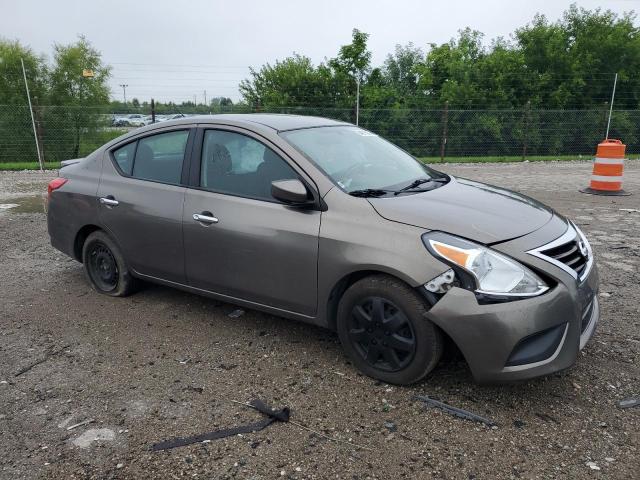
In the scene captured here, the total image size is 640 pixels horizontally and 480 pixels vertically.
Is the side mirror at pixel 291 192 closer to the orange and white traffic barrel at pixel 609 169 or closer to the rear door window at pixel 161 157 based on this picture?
the rear door window at pixel 161 157

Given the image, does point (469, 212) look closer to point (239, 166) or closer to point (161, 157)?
point (239, 166)

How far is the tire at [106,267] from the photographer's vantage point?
4645mm

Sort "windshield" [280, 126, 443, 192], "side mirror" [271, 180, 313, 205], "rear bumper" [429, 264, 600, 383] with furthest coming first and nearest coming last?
"windshield" [280, 126, 443, 192]
"side mirror" [271, 180, 313, 205]
"rear bumper" [429, 264, 600, 383]

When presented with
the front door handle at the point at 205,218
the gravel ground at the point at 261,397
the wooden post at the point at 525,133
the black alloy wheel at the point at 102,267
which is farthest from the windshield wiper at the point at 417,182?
the wooden post at the point at 525,133

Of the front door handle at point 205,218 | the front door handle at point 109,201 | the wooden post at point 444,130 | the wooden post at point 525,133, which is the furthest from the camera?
the wooden post at point 525,133

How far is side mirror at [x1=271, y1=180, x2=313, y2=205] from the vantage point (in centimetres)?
336

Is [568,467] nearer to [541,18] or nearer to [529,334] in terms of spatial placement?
[529,334]

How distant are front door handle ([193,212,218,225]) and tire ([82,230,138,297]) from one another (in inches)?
43.0

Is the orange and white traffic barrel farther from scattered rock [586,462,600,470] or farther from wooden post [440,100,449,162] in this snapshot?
scattered rock [586,462,600,470]

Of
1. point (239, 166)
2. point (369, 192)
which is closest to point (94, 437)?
point (239, 166)

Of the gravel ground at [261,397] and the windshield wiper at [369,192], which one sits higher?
the windshield wiper at [369,192]

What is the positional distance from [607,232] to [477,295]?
512cm

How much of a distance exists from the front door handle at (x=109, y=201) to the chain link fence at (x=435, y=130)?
13618 millimetres

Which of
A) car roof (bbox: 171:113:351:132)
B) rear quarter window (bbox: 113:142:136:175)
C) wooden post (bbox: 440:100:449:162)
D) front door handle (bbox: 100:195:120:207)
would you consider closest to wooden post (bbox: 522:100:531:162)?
wooden post (bbox: 440:100:449:162)
